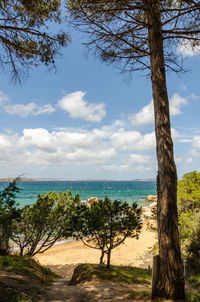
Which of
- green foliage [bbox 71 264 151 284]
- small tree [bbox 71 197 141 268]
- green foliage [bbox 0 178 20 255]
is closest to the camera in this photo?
green foliage [bbox 71 264 151 284]

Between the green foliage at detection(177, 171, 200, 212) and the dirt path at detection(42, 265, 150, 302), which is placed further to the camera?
the green foliage at detection(177, 171, 200, 212)

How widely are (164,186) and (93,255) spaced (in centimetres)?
1118

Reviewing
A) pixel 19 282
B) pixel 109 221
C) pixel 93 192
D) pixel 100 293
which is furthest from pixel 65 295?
pixel 93 192

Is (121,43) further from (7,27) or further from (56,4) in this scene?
(7,27)

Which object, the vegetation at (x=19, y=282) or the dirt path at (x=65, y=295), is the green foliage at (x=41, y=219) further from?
the dirt path at (x=65, y=295)

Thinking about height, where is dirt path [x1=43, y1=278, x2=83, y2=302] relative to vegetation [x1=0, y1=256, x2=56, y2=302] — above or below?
below

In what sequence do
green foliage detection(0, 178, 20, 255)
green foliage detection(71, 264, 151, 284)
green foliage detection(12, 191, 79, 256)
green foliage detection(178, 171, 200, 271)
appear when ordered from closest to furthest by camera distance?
1. green foliage detection(71, 264, 151, 284)
2. green foliage detection(0, 178, 20, 255)
3. green foliage detection(178, 171, 200, 271)
4. green foliage detection(12, 191, 79, 256)

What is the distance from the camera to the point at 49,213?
23.0 ft

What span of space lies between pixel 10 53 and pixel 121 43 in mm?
3138

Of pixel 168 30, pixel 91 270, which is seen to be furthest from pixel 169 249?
pixel 168 30

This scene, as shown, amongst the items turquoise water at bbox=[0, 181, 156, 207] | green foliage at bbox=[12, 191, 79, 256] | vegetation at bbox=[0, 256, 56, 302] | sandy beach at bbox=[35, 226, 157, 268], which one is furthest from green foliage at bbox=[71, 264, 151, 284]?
turquoise water at bbox=[0, 181, 156, 207]

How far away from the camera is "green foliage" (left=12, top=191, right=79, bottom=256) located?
671 centimetres

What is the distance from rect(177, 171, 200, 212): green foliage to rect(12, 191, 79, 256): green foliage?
433 centimetres

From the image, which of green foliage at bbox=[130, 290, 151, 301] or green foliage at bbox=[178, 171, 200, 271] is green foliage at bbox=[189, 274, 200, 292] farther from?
green foliage at bbox=[130, 290, 151, 301]
